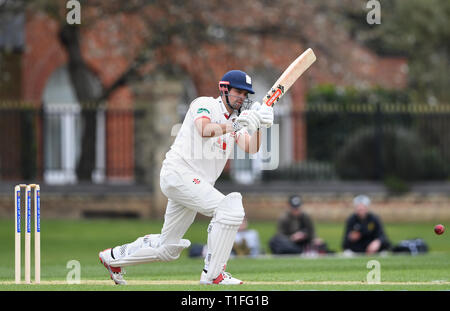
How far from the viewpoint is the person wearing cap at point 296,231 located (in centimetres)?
1630

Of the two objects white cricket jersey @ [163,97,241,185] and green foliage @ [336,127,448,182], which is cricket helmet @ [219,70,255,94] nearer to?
white cricket jersey @ [163,97,241,185]

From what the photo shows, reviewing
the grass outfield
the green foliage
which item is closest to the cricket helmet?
the grass outfield

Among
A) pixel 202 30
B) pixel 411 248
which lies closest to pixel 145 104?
pixel 202 30

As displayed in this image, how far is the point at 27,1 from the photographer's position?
19219 mm

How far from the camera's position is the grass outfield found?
902 centimetres

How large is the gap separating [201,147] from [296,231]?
7716mm

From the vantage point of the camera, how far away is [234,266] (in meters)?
13.6

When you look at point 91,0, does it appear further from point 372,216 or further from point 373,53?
point 373,53

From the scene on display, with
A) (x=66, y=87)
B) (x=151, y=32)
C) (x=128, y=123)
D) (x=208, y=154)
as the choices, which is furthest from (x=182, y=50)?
(x=208, y=154)

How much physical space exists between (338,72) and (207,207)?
14.4 m

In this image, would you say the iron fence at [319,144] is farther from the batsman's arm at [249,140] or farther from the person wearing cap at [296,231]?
the batsman's arm at [249,140]

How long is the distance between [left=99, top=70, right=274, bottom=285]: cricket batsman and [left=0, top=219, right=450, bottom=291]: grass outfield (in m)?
0.30

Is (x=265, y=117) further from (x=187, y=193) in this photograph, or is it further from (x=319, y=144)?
(x=319, y=144)

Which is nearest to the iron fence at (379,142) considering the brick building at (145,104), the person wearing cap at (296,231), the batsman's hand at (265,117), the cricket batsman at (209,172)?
the brick building at (145,104)
